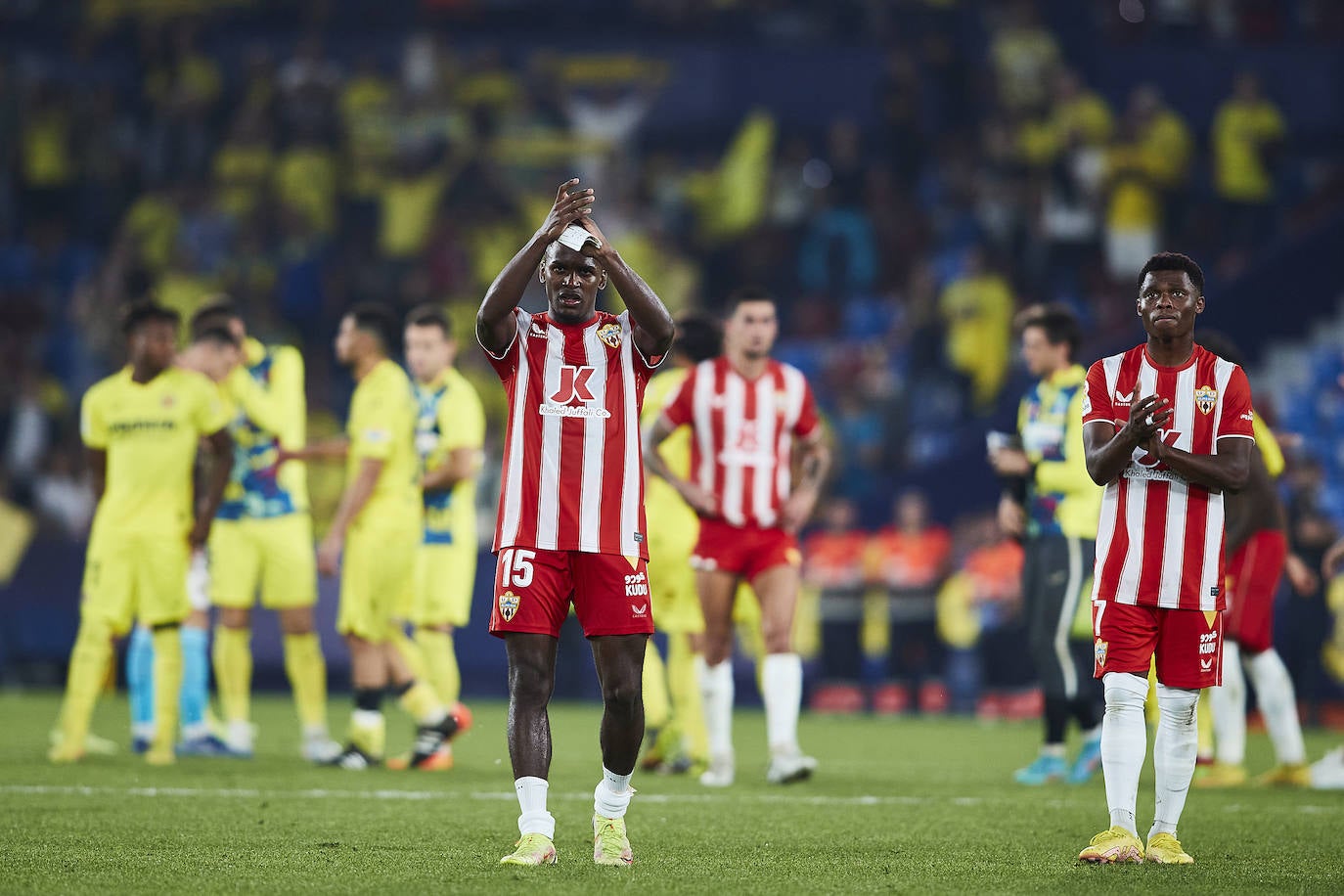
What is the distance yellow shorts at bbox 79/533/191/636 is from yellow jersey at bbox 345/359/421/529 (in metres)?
1.15

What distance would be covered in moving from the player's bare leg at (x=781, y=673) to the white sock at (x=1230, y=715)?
2.50m

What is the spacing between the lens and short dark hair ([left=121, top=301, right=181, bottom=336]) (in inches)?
403

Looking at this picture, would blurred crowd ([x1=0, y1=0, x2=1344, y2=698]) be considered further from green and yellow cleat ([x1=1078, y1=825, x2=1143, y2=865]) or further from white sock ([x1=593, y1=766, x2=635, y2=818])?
white sock ([x1=593, y1=766, x2=635, y2=818])

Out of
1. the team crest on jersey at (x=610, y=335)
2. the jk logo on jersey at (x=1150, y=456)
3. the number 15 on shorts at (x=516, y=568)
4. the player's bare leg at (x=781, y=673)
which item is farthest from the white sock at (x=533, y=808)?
the player's bare leg at (x=781, y=673)

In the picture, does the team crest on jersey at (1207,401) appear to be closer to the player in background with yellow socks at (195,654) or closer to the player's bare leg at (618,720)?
the player's bare leg at (618,720)

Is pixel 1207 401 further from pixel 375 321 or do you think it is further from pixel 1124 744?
pixel 375 321

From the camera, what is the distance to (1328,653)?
15.6 m

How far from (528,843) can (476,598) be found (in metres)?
11.2

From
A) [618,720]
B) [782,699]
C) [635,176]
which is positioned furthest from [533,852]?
[635,176]

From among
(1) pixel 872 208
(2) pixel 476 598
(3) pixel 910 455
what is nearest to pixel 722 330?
(2) pixel 476 598

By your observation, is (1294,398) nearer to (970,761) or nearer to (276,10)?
(970,761)

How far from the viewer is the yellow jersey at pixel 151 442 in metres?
10.2

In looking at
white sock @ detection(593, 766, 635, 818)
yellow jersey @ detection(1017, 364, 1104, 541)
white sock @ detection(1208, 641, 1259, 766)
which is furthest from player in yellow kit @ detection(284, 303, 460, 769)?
white sock @ detection(1208, 641, 1259, 766)

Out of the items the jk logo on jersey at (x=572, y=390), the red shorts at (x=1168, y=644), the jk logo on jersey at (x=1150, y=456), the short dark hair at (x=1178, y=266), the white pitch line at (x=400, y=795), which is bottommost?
the white pitch line at (x=400, y=795)
